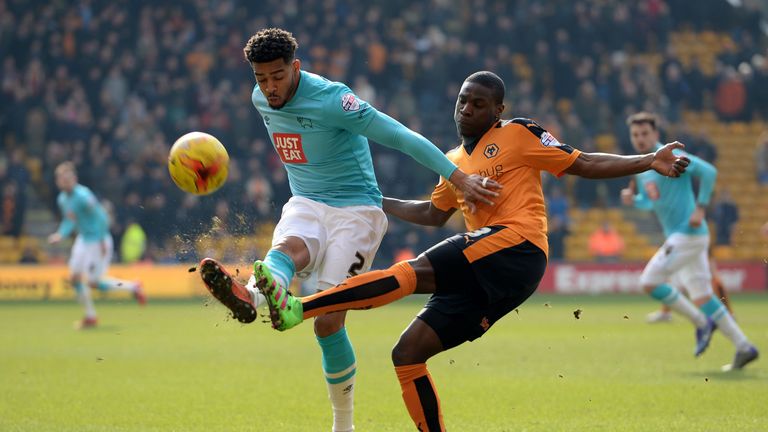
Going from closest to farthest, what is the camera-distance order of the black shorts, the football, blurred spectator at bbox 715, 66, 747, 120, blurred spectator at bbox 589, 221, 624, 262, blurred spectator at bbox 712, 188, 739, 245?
the black shorts
the football
blurred spectator at bbox 712, 188, 739, 245
blurred spectator at bbox 589, 221, 624, 262
blurred spectator at bbox 715, 66, 747, 120

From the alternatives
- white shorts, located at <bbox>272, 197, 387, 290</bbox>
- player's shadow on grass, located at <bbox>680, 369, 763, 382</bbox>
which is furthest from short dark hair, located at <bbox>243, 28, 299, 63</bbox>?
player's shadow on grass, located at <bbox>680, 369, 763, 382</bbox>

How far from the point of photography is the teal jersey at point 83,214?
17469mm

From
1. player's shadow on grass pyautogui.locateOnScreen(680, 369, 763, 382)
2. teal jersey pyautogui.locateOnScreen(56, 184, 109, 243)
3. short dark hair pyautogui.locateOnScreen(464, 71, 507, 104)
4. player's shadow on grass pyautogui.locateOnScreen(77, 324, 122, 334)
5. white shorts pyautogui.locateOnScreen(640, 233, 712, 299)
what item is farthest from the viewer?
teal jersey pyautogui.locateOnScreen(56, 184, 109, 243)

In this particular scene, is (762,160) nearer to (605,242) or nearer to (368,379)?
(605,242)

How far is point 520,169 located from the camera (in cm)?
646

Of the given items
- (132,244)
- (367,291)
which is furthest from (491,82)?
(132,244)

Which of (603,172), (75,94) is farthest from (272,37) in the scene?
(75,94)

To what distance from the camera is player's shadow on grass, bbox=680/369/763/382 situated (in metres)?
10.4

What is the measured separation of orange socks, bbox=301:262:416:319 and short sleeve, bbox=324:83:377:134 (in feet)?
3.64

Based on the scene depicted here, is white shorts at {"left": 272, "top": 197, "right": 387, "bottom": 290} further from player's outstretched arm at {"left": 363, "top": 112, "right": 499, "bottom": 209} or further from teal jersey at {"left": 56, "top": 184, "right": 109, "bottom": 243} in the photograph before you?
teal jersey at {"left": 56, "top": 184, "right": 109, "bottom": 243}

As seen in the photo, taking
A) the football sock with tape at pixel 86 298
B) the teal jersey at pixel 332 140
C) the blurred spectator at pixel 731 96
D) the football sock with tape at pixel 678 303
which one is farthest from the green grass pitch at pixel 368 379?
the blurred spectator at pixel 731 96

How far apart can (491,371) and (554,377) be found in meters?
0.86

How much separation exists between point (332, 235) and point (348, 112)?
81 cm

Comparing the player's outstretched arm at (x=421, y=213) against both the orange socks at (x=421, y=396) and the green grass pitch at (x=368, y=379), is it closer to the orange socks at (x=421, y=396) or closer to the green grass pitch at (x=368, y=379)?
the orange socks at (x=421, y=396)
